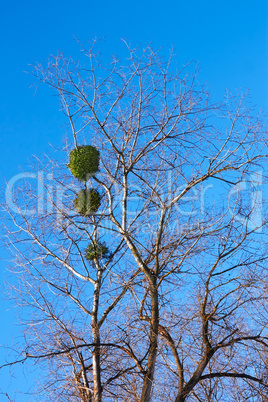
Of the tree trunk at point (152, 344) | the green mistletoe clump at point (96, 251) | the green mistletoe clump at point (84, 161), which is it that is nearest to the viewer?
the tree trunk at point (152, 344)

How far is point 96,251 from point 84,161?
186 cm

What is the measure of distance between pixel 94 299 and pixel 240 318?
2.73 meters

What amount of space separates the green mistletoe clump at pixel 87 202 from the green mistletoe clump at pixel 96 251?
2.48 feet

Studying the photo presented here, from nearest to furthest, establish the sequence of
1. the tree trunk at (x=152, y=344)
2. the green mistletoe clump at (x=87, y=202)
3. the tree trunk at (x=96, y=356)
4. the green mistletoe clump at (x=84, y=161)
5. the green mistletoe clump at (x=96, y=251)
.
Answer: the tree trunk at (x=152, y=344), the tree trunk at (x=96, y=356), the green mistletoe clump at (x=84, y=161), the green mistletoe clump at (x=87, y=202), the green mistletoe clump at (x=96, y=251)

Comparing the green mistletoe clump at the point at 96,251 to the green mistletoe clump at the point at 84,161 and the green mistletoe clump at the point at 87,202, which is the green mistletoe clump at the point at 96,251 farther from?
the green mistletoe clump at the point at 84,161

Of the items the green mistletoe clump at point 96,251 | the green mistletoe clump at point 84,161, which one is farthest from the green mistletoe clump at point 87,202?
the green mistletoe clump at point 96,251

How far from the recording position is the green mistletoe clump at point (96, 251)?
29.1 ft

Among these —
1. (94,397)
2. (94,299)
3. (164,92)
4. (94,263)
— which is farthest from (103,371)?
(164,92)

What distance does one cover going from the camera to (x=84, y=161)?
8133 millimetres

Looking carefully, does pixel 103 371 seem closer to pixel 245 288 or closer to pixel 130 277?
pixel 130 277

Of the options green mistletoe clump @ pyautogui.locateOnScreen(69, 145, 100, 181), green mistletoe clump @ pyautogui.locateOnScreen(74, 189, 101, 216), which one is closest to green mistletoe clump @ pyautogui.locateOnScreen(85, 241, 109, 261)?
green mistletoe clump @ pyautogui.locateOnScreen(74, 189, 101, 216)

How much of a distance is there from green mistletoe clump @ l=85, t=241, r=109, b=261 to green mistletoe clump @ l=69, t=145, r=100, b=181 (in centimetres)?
143

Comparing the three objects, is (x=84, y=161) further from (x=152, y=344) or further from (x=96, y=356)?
(x=96, y=356)

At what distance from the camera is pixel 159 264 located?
26.4ft
